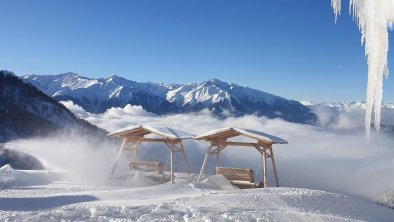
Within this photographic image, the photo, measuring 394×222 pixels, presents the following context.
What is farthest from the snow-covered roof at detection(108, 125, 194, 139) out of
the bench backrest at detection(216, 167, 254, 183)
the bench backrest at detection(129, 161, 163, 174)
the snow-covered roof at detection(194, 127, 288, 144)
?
the bench backrest at detection(216, 167, 254, 183)

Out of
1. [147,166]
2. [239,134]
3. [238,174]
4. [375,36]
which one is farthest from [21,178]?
[375,36]

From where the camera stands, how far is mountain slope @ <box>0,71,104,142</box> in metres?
107

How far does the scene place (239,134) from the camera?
70.3ft

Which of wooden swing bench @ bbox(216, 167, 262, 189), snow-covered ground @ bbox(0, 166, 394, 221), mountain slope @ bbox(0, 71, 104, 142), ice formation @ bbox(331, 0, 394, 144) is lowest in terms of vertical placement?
snow-covered ground @ bbox(0, 166, 394, 221)

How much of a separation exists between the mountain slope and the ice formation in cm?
10218

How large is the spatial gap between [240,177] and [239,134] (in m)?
2.24

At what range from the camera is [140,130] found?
24.8 meters

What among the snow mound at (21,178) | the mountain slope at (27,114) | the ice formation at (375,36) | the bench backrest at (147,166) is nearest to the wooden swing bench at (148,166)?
the bench backrest at (147,166)

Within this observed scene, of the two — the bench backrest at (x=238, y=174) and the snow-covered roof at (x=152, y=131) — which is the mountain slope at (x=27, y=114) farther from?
the bench backrest at (x=238, y=174)

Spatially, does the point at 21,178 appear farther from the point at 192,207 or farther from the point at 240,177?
the point at 192,207

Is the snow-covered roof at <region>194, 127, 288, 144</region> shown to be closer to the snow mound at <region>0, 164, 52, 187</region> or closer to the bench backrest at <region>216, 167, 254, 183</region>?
the bench backrest at <region>216, 167, 254, 183</region>

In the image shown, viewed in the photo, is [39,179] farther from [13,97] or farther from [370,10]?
[13,97]

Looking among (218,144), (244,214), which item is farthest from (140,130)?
(244,214)

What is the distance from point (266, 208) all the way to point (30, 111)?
12167 centimetres
